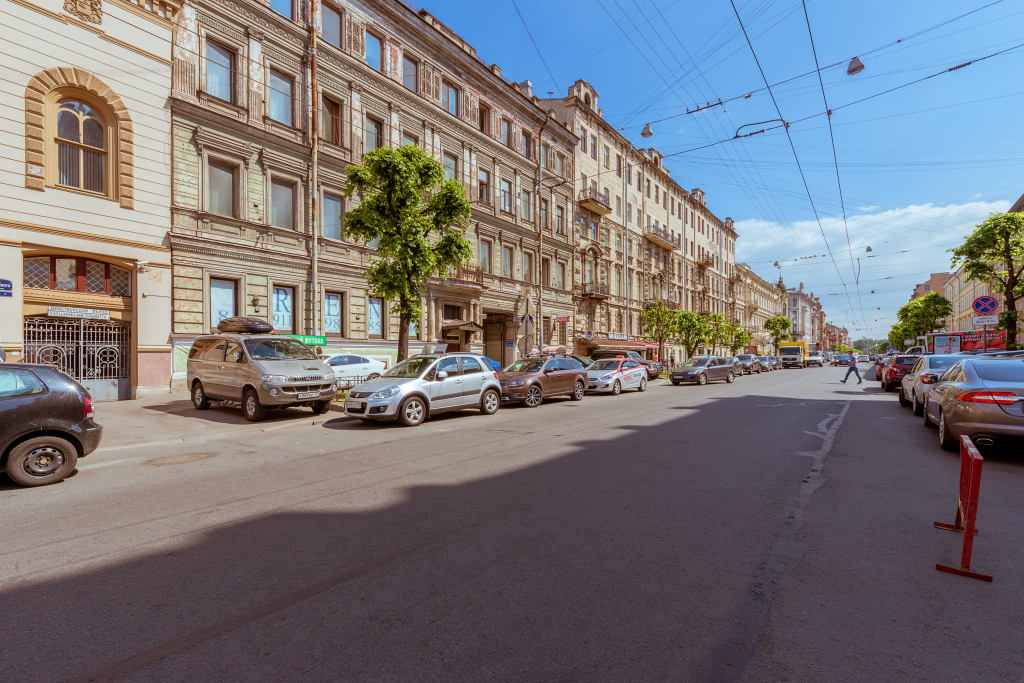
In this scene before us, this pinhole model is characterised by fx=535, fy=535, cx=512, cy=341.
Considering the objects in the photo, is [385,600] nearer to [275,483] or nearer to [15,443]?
[275,483]

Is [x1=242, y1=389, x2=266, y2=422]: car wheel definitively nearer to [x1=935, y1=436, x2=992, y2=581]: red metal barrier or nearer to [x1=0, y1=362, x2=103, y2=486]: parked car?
[x1=0, y1=362, x2=103, y2=486]: parked car

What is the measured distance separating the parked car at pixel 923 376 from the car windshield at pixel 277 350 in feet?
47.3

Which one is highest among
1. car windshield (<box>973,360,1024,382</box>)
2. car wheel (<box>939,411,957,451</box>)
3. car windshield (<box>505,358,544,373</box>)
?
car windshield (<box>973,360,1024,382</box>)

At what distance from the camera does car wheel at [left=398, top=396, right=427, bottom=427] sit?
38.3 feet

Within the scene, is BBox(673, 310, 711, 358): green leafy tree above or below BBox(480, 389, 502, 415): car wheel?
above

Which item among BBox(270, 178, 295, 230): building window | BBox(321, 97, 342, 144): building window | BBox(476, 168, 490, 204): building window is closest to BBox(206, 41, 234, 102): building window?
BBox(270, 178, 295, 230): building window

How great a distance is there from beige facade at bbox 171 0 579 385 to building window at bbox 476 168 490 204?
4.2 inches

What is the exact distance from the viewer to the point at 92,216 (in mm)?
15453

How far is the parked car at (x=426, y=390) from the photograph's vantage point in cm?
1158

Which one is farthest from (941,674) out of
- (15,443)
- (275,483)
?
(15,443)

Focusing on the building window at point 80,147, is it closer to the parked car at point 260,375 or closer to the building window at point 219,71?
the building window at point 219,71

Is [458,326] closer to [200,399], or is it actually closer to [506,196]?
[506,196]

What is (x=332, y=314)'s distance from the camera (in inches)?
858

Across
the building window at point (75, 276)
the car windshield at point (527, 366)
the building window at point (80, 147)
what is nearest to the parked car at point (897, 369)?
the car windshield at point (527, 366)
